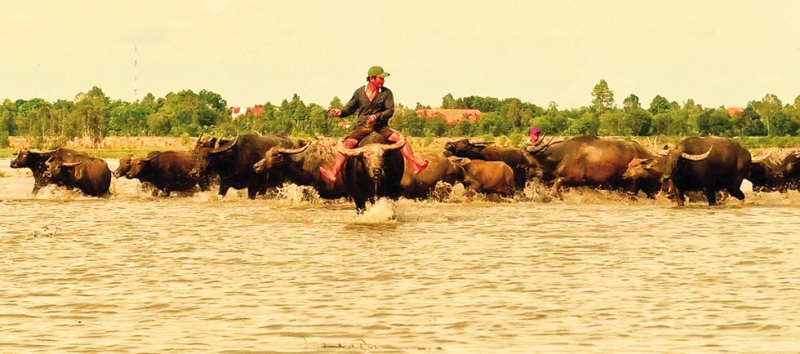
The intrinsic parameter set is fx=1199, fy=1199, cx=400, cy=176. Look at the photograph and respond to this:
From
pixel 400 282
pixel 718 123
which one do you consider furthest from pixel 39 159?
pixel 718 123

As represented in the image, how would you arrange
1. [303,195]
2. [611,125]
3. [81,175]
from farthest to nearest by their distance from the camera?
[611,125]
[81,175]
[303,195]

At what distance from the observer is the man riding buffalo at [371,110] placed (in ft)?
65.6

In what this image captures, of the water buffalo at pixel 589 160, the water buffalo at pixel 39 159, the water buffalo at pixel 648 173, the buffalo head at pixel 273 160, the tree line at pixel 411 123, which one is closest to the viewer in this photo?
the buffalo head at pixel 273 160

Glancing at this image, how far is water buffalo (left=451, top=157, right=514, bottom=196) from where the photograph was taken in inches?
1037

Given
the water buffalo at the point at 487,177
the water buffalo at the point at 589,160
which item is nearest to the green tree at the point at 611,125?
the water buffalo at the point at 589,160

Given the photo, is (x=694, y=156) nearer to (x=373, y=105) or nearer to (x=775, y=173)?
(x=775, y=173)

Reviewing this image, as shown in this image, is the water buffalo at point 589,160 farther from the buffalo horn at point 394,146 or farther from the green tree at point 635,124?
the green tree at point 635,124

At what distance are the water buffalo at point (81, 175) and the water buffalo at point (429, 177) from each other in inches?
315

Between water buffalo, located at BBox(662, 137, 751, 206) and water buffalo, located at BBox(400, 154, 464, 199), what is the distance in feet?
14.8

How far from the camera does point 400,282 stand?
12695 millimetres

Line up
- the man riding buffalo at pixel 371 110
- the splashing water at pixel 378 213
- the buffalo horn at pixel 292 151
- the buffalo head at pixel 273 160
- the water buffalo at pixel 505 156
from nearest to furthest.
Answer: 1. the man riding buffalo at pixel 371 110
2. the splashing water at pixel 378 213
3. the buffalo horn at pixel 292 151
4. the buffalo head at pixel 273 160
5. the water buffalo at pixel 505 156

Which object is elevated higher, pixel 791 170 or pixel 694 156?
pixel 694 156

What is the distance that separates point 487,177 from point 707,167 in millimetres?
4720

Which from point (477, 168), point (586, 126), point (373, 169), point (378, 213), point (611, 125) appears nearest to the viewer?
point (373, 169)
